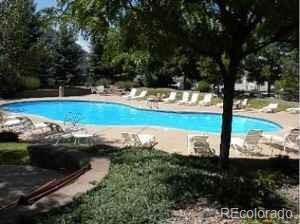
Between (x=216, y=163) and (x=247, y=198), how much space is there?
4222 millimetres

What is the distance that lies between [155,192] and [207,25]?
5244mm

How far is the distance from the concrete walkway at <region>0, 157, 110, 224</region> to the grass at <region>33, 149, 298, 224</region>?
0.56ft

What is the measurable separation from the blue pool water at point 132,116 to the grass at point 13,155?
10388mm

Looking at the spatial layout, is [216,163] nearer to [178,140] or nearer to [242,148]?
[242,148]

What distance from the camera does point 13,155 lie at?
508 inches

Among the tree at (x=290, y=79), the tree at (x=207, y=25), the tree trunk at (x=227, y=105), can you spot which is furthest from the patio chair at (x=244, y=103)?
the tree trunk at (x=227, y=105)

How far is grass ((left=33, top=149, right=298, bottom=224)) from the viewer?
582cm

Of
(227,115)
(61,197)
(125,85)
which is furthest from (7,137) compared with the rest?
(125,85)

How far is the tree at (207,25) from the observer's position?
8539 mm

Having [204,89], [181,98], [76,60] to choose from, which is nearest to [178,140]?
[181,98]

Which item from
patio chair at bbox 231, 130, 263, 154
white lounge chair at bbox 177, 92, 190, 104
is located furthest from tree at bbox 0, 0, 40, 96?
white lounge chair at bbox 177, 92, 190, 104

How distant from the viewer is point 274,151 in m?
14.6

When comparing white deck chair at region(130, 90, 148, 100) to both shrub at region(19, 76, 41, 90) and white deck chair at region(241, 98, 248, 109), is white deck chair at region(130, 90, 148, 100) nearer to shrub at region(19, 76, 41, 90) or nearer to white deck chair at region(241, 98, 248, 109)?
white deck chair at region(241, 98, 248, 109)

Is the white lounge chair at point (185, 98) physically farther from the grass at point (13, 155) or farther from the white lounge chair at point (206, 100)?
the grass at point (13, 155)
